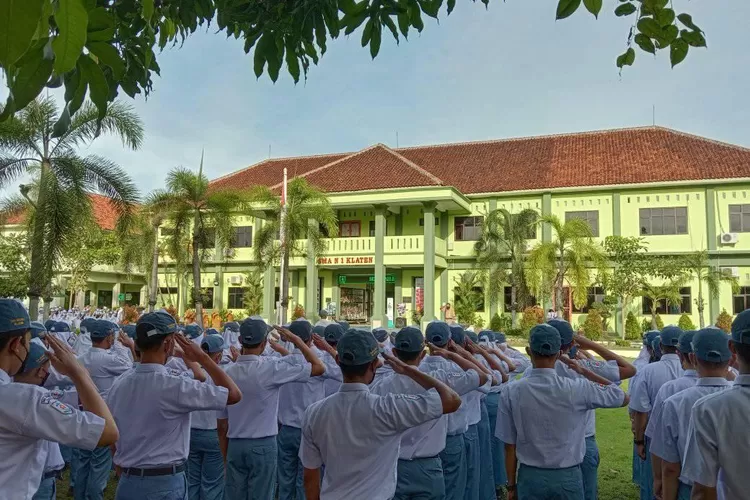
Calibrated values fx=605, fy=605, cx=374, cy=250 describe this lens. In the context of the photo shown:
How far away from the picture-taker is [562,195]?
28641 millimetres

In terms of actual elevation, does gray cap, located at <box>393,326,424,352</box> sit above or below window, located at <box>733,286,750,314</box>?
below

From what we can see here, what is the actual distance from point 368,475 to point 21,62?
8.34 ft

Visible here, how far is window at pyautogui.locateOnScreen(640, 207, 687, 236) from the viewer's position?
26.8 m

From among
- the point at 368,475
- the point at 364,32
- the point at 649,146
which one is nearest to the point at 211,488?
the point at 368,475

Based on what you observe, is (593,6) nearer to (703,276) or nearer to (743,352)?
(743,352)

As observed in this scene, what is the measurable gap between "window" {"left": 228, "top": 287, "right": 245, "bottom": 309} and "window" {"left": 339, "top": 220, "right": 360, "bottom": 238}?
6448mm

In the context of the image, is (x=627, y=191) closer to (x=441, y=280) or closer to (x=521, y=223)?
(x=521, y=223)

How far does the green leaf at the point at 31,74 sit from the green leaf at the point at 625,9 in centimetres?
272

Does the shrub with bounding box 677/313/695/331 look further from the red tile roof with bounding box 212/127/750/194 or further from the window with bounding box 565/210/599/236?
the red tile roof with bounding box 212/127/750/194

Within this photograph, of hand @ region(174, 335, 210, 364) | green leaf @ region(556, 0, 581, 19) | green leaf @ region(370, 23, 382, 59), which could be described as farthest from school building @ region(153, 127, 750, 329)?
green leaf @ region(556, 0, 581, 19)

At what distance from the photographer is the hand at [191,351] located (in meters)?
3.67

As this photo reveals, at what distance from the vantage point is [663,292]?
83.5ft

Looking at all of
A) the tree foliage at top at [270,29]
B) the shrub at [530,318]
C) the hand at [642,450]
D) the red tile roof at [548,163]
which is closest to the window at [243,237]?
the red tile roof at [548,163]

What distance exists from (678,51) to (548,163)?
28.7m
